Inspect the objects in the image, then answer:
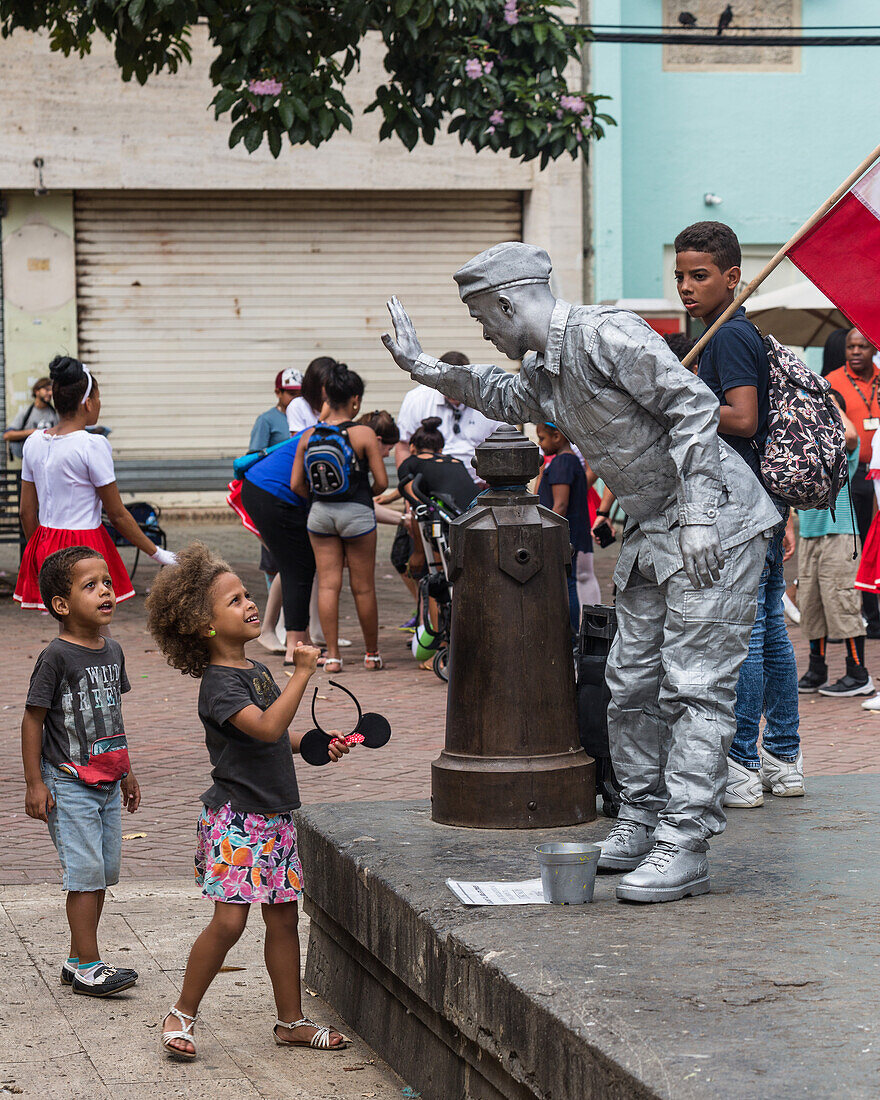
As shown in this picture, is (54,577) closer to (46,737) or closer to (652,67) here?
(46,737)

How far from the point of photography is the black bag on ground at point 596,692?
15.6ft

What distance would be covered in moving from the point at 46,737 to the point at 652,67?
54.3 feet

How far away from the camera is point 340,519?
9141 mm

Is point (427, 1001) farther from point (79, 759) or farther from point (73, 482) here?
point (73, 482)

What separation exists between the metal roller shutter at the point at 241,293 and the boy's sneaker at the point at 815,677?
38.5 ft

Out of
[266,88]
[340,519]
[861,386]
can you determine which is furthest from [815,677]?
[266,88]

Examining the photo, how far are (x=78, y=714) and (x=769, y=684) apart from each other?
7.21 ft

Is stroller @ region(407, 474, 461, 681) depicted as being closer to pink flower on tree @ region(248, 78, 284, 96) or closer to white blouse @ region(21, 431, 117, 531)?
white blouse @ region(21, 431, 117, 531)

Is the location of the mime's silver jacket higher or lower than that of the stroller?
higher

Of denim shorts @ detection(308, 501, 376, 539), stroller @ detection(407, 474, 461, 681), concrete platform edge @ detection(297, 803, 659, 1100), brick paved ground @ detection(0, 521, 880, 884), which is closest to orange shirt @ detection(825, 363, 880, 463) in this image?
brick paved ground @ detection(0, 521, 880, 884)

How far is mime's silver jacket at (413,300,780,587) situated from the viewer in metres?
3.71

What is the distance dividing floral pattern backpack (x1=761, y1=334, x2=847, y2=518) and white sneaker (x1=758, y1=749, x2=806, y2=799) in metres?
0.82

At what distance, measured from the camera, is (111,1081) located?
12.1 feet

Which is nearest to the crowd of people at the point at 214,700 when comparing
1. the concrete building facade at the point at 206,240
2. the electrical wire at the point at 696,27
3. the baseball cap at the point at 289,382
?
the baseball cap at the point at 289,382
